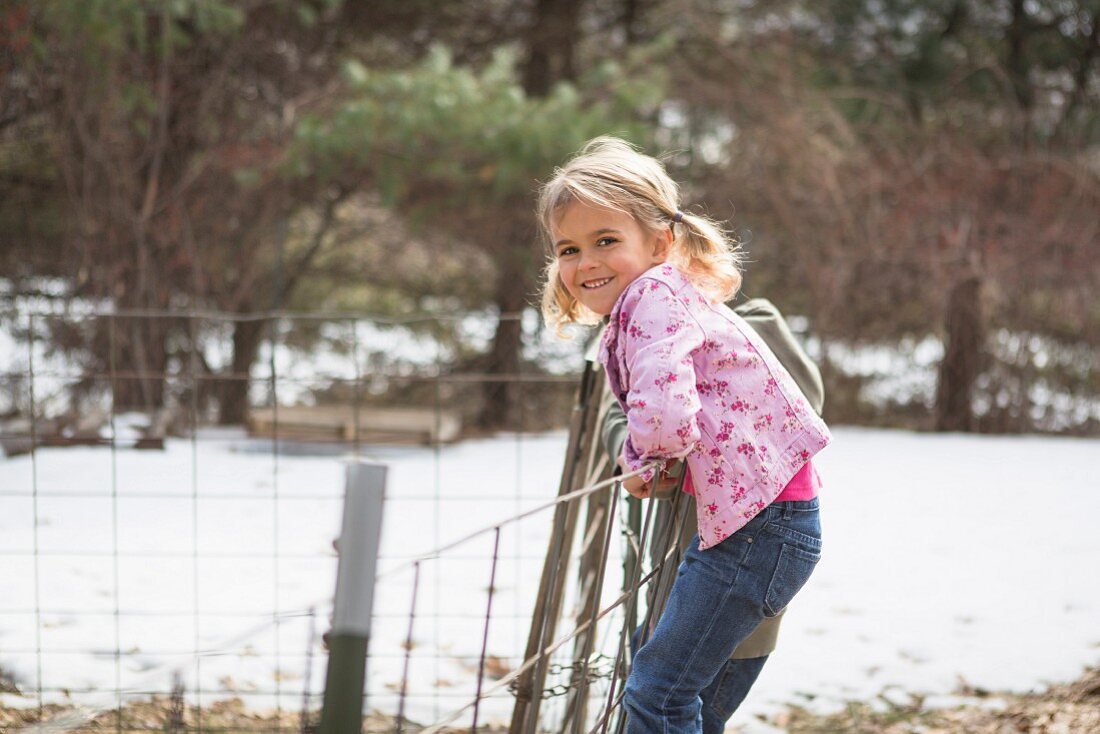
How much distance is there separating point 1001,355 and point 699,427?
7056 millimetres

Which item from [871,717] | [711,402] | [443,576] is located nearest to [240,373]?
[443,576]

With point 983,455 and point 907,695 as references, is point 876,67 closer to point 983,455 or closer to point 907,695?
point 983,455

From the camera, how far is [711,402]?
5.20 feet

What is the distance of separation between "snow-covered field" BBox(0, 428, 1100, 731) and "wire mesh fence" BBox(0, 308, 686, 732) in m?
0.02

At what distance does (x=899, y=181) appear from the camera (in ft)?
24.1

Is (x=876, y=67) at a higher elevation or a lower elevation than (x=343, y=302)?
higher

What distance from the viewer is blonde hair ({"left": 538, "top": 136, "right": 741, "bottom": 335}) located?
1.65 meters

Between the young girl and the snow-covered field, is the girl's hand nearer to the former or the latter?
the young girl

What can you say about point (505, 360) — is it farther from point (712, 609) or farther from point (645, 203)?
Result: point (712, 609)

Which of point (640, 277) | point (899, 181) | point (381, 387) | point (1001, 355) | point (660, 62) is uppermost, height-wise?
point (660, 62)

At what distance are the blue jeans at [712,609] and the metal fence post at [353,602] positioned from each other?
2.62 ft

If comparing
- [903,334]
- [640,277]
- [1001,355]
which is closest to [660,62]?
[903,334]

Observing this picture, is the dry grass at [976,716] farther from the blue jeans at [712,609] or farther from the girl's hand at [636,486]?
the girl's hand at [636,486]

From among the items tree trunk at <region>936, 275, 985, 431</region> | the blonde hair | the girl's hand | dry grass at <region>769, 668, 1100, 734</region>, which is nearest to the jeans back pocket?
the girl's hand
